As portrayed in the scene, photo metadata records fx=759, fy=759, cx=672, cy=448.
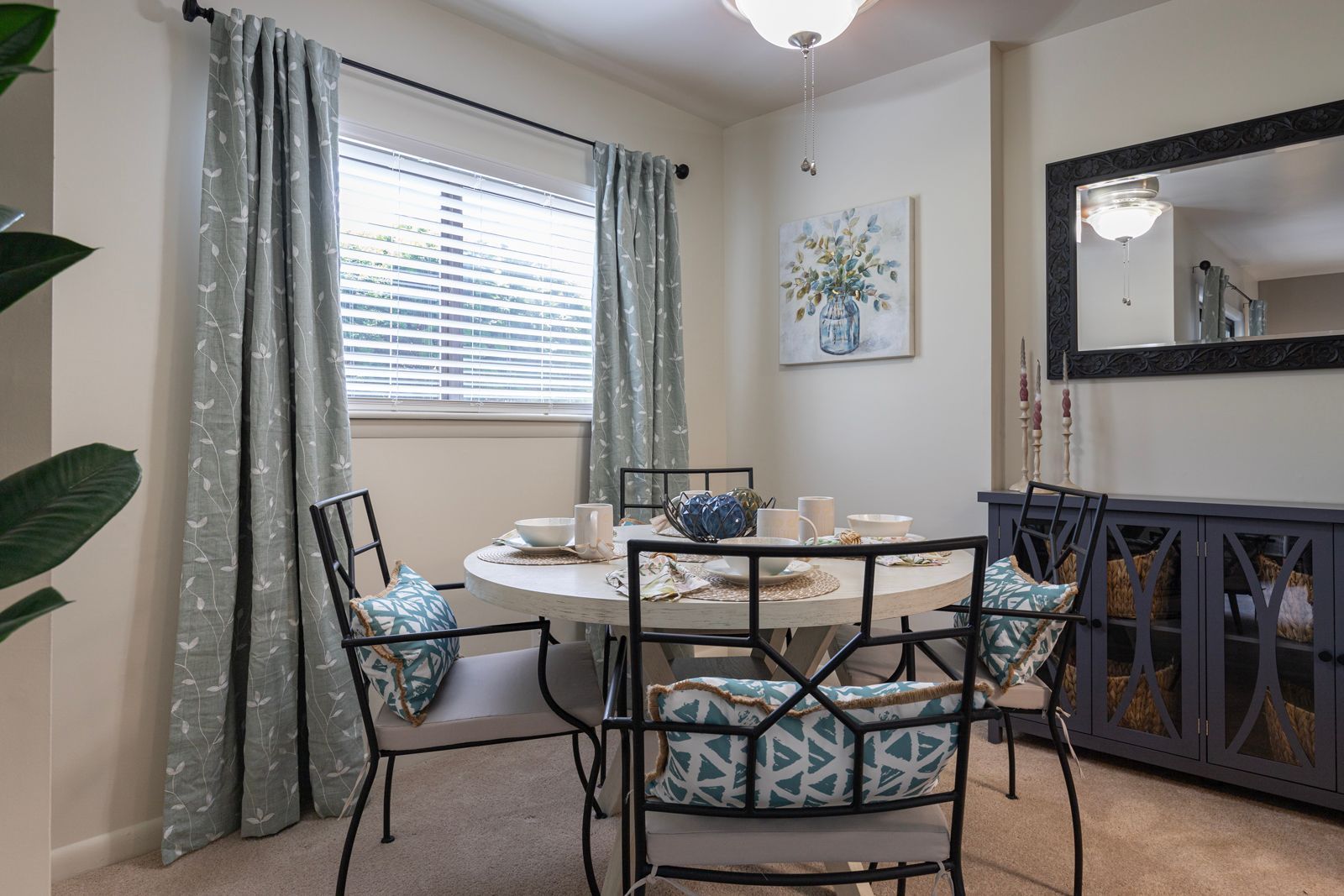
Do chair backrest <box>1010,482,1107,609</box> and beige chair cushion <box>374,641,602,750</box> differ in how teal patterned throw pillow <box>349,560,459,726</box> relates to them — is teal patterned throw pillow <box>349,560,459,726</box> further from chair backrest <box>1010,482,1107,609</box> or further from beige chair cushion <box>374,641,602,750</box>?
chair backrest <box>1010,482,1107,609</box>

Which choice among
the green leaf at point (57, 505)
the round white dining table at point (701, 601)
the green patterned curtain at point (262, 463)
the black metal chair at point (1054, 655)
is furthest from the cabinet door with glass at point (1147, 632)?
the green leaf at point (57, 505)

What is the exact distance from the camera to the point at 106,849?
6.27 ft

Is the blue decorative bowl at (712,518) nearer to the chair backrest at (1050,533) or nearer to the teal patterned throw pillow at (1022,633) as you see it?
the teal patterned throw pillow at (1022,633)

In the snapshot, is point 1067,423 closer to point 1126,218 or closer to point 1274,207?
point 1126,218

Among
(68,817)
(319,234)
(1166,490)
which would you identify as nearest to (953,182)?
(1166,490)

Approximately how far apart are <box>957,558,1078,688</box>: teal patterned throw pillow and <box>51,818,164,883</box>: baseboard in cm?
213

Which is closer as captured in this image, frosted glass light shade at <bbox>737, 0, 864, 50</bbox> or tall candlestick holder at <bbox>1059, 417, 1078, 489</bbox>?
frosted glass light shade at <bbox>737, 0, 864, 50</bbox>

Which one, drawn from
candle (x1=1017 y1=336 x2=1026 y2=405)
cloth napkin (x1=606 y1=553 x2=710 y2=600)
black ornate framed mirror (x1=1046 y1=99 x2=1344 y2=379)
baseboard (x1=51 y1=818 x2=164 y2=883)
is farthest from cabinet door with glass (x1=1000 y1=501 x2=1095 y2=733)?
baseboard (x1=51 y1=818 x2=164 y2=883)

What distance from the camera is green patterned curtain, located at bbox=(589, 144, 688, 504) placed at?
305 centimetres

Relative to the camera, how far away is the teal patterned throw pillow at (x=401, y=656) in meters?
1.53

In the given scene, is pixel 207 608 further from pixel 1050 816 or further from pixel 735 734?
pixel 1050 816

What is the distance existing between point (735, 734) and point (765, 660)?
849 millimetres

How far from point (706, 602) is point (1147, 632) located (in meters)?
1.79

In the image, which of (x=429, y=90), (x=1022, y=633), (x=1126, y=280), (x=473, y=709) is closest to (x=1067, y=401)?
(x=1126, y=280)
